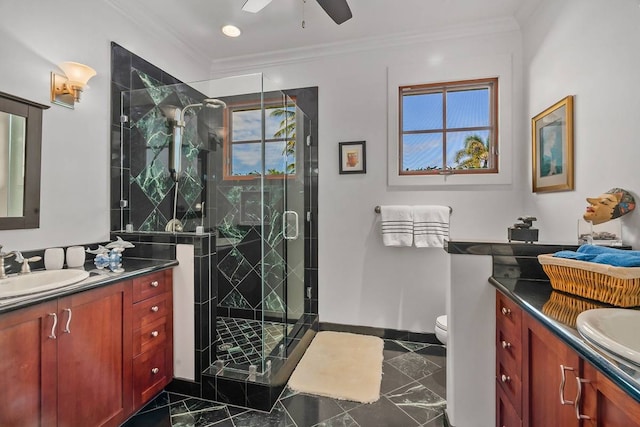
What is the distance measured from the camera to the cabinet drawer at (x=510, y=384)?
3.93 ft

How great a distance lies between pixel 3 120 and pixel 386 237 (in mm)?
2573

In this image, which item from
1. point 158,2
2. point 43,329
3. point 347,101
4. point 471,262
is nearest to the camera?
point 43,329

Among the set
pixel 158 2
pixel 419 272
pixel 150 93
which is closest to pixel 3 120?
pixel 150 93

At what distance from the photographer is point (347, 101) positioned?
9.18 feet

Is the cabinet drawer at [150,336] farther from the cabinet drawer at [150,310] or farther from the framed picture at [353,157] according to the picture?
the framed picture at [353,157]

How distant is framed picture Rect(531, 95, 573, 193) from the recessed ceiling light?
8.27 feet

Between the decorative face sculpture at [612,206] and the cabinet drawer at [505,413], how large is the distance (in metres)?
0.92

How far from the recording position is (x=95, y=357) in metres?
1.46

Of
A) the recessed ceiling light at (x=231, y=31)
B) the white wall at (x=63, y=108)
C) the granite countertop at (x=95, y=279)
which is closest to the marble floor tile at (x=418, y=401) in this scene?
the granite countertop at (x=95, y=279)

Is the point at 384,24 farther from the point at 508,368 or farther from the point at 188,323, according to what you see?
the point at 188,323

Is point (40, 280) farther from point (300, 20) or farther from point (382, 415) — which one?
point (300, 20)

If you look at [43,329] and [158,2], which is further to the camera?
[158,2]

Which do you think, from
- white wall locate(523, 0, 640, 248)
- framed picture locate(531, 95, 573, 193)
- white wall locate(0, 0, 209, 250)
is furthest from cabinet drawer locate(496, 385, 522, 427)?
white wall locate(0, 0, 209, 250)

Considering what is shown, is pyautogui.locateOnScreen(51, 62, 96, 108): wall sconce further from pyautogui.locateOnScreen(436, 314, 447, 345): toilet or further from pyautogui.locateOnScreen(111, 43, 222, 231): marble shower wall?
pyautogui.locateOnScreen(436, 314, 447, 345): toilet
